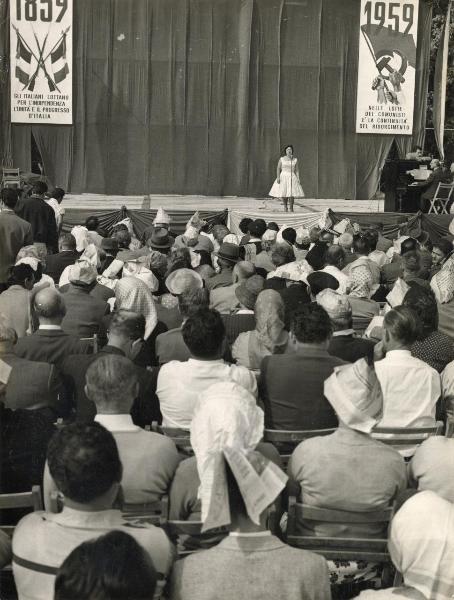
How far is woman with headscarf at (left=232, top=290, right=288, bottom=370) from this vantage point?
5324mm

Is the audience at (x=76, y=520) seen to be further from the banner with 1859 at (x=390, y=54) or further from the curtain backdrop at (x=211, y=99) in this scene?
the banner with 1859 at (x=390, y=54)

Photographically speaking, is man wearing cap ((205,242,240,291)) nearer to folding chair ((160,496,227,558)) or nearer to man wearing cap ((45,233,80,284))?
man wearing cap ((45,233,80,284))

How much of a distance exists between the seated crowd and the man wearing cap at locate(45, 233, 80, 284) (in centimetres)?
118

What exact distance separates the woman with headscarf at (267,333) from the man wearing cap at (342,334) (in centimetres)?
25

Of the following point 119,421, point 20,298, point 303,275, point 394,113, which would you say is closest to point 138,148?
point 394,113

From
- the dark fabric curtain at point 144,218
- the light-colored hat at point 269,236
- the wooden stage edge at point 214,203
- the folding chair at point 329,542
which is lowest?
the wooden stage edge at point 214,203

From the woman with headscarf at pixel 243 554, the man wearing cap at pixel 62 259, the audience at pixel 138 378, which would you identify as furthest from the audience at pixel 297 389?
the man wearing cap at pixel 62 259

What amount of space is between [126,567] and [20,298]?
174 inches

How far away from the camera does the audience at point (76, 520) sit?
8.98 ft

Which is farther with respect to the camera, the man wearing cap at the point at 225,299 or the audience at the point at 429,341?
the man wearing cap at the point at 225,299

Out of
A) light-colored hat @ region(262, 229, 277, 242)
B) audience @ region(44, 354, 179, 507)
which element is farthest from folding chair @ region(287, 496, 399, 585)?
light-colored hat @ region(262, 229, 277, 242)

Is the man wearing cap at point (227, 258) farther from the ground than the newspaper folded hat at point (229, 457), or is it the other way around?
the newspaper folded hat at point (229, 457)

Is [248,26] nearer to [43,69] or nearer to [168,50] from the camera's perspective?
[168,50]

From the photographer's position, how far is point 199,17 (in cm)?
2170
